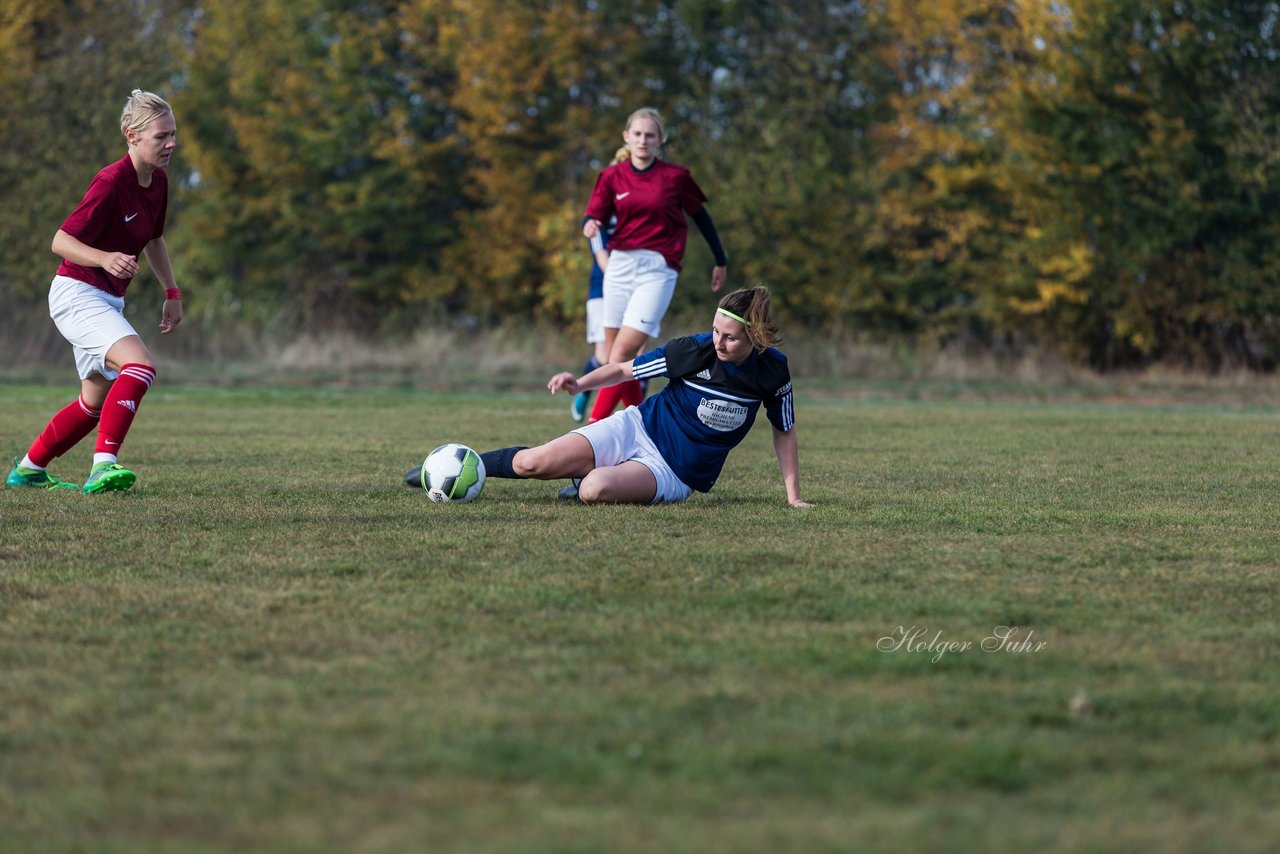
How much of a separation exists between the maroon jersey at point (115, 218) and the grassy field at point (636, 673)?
1138 mm

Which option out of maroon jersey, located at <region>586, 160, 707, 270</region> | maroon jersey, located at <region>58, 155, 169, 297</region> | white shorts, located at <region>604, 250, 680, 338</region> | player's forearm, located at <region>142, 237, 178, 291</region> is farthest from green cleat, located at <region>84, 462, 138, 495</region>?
maroon jersey, located at <region>586, 160, 707, 270</region>

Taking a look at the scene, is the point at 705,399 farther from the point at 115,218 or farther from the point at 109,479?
the point at 115,218

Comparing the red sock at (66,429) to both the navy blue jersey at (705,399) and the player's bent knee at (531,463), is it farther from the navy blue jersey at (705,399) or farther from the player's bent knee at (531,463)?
the navy blue jersey at (705,399)

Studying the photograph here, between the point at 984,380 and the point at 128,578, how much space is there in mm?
20425

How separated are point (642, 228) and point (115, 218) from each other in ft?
12.7

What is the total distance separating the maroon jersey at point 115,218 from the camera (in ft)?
25.5

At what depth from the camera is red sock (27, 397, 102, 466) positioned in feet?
26.7

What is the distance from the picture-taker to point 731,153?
30.0 m

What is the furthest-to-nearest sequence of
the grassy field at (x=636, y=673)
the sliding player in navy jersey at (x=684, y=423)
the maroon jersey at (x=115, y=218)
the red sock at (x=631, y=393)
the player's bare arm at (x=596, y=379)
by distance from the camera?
the red sock at (x=631, y=393) → the maroon jersey at (x=115, y=218) → the sliding player in navy jersey at (x=684, y=423) → the player's bare arm at (x=596, y=379) → the grassy field at (x=636, y=673)

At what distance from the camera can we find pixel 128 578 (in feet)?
17.4

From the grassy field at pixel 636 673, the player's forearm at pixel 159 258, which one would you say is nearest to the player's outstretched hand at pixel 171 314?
the player's forearm at pixel 159 258

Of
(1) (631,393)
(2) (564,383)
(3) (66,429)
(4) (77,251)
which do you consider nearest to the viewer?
(2) (564,383)

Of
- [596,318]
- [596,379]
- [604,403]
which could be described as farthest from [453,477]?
[596,318]

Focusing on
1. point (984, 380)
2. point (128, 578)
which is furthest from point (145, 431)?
point (984, 380)
